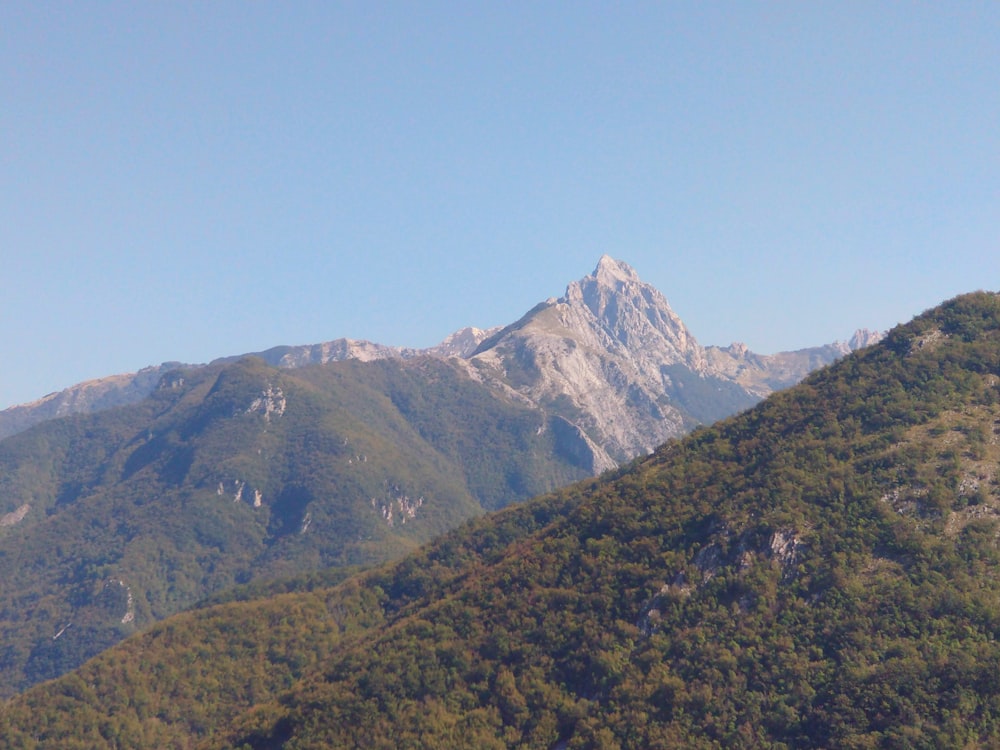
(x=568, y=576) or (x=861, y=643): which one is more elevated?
(x=568, y=576)

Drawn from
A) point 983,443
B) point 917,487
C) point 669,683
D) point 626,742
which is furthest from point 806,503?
point 626,742

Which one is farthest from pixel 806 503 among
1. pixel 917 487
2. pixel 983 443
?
pixel 983 443

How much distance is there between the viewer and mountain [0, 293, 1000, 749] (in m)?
102

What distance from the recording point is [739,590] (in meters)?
120

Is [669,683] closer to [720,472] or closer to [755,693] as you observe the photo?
[755,693]

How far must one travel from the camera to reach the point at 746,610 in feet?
386

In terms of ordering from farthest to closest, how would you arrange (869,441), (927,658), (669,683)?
(869,441) → (669,683) → (927,658)

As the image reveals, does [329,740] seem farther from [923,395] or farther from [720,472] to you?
[923,395]

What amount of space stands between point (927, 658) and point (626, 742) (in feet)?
119

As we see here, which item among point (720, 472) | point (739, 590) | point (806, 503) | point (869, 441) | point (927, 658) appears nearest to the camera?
point (927, 658)

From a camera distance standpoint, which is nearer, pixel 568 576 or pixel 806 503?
pixel 806 503

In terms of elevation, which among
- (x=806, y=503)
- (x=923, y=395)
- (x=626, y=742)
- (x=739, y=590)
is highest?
(x=923, y=395)

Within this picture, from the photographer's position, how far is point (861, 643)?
105625 millimetres

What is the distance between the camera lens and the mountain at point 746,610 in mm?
102188
